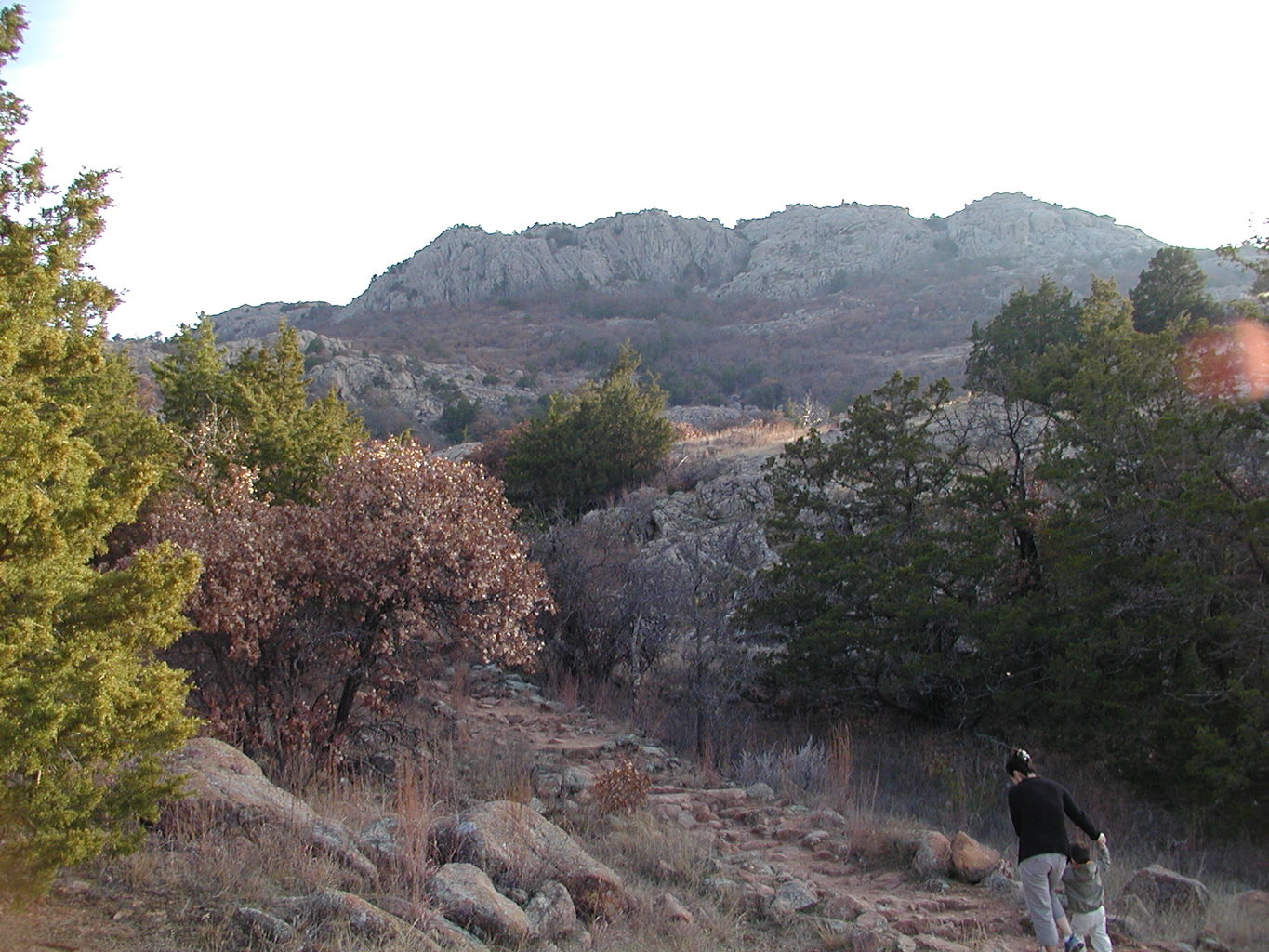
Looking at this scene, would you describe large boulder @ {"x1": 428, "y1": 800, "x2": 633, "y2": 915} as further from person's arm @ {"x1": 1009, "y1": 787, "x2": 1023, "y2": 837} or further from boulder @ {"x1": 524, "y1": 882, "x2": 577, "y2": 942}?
person's arm @ {"x1": 1009, "y1": 787, "x2": 1023, "y2": 837}

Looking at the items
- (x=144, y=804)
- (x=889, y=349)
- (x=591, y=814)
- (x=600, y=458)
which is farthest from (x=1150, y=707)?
(x=889, y=349)

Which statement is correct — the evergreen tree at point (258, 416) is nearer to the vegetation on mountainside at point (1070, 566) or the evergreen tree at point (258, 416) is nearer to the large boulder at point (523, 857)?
the large boulder at point (523, 857)

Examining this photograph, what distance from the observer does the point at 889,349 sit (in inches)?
2419

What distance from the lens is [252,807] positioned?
6.05 m

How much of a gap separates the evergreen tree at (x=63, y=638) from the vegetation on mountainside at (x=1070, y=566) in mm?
9531

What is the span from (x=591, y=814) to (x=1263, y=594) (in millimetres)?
7310

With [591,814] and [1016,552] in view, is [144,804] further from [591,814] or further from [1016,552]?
[1016,552]

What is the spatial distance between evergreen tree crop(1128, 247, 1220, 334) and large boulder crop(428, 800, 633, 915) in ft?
89.0

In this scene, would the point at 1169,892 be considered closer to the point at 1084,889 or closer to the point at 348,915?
the point at 1084,889

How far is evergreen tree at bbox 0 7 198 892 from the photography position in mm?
4449

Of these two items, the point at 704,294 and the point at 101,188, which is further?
the point at 704,294

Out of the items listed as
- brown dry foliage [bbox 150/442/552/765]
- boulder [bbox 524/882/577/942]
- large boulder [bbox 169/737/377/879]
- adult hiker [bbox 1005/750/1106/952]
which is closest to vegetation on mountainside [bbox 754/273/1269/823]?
adult hiker [bbox 1005/750/1106/952]

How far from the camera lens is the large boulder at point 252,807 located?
19.0 ft

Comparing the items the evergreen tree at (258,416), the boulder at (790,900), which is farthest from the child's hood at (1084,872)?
the evergreen tree at (258,416)
